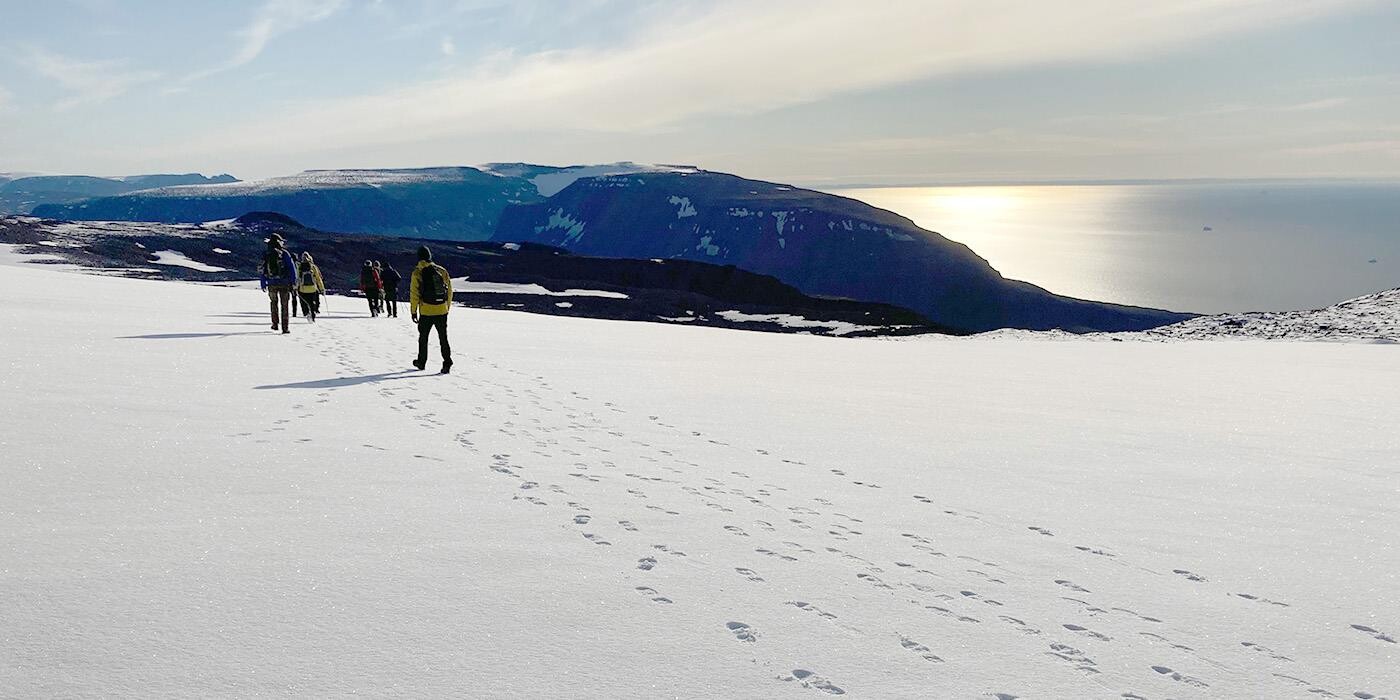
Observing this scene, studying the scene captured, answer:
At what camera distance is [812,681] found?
3777 millimetres

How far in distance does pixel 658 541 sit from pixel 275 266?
15.4 meters

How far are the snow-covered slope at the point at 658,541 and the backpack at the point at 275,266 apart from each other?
506 centimetres

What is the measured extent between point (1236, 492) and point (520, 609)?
295 inches

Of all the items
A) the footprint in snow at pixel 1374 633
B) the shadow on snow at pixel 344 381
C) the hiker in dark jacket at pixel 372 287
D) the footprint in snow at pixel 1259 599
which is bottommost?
A: the shadow on snow at pixel 344 381

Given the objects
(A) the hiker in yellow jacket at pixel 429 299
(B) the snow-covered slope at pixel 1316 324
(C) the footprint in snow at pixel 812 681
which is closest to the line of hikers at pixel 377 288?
(A) the hiker in yellow jacket at pixel 429 299

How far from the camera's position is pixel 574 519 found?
5.91 m

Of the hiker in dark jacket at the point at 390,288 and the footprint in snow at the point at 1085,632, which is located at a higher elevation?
the hiker in dark jacket at the point at 390,288

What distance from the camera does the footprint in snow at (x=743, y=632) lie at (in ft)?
13.7

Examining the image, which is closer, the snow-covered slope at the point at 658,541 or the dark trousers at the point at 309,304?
the snow-covered slope at the point at 658,541

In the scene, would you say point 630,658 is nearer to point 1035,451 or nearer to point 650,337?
point 1035,451

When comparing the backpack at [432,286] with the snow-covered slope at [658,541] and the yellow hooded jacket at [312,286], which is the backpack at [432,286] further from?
the yellow hooded jacket at [312,286]

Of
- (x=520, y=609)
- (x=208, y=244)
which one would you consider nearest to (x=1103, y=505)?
(x=520, y=609)

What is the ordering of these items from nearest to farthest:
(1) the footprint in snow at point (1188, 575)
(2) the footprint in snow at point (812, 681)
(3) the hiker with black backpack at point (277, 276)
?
(2) the footprint in snow at point (812, 681) → (1) the footprint in snow at point (1188, 575) → (3) the hiker with black backpack at point (277, 276)

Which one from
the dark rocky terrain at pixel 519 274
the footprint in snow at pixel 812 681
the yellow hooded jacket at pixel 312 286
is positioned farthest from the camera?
the dark rocky terrain at pixel 519 274
